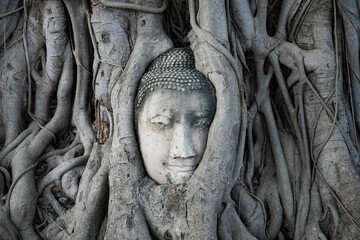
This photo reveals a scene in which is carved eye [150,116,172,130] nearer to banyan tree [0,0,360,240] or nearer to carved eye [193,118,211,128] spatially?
banyan tree [0,0,360,240]

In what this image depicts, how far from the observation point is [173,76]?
7.75 ft

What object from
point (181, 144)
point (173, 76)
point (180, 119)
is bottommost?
point (181, 144)

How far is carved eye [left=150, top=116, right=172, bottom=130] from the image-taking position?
2318 millimetres

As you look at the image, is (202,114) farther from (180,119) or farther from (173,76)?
(173,76)

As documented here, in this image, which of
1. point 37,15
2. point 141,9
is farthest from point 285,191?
point 37,15

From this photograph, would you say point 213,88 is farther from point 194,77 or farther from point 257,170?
point 257,170

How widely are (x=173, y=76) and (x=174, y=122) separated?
28 cm

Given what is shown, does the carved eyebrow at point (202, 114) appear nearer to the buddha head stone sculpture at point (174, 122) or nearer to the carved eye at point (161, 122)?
the buddha head stone sculpture at point (174, 122)

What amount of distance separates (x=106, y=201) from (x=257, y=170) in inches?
41.5

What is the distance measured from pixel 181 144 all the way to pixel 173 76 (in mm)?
415

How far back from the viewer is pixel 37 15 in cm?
321

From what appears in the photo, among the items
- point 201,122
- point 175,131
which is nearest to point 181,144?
point 175,131

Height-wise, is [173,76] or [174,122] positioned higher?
[173,76]

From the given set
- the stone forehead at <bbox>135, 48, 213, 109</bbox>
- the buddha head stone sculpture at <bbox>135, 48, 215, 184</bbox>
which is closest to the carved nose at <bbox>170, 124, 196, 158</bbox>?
the buddha head stone sculpture at <bbox>135, 48, 215, 184</bbox>
